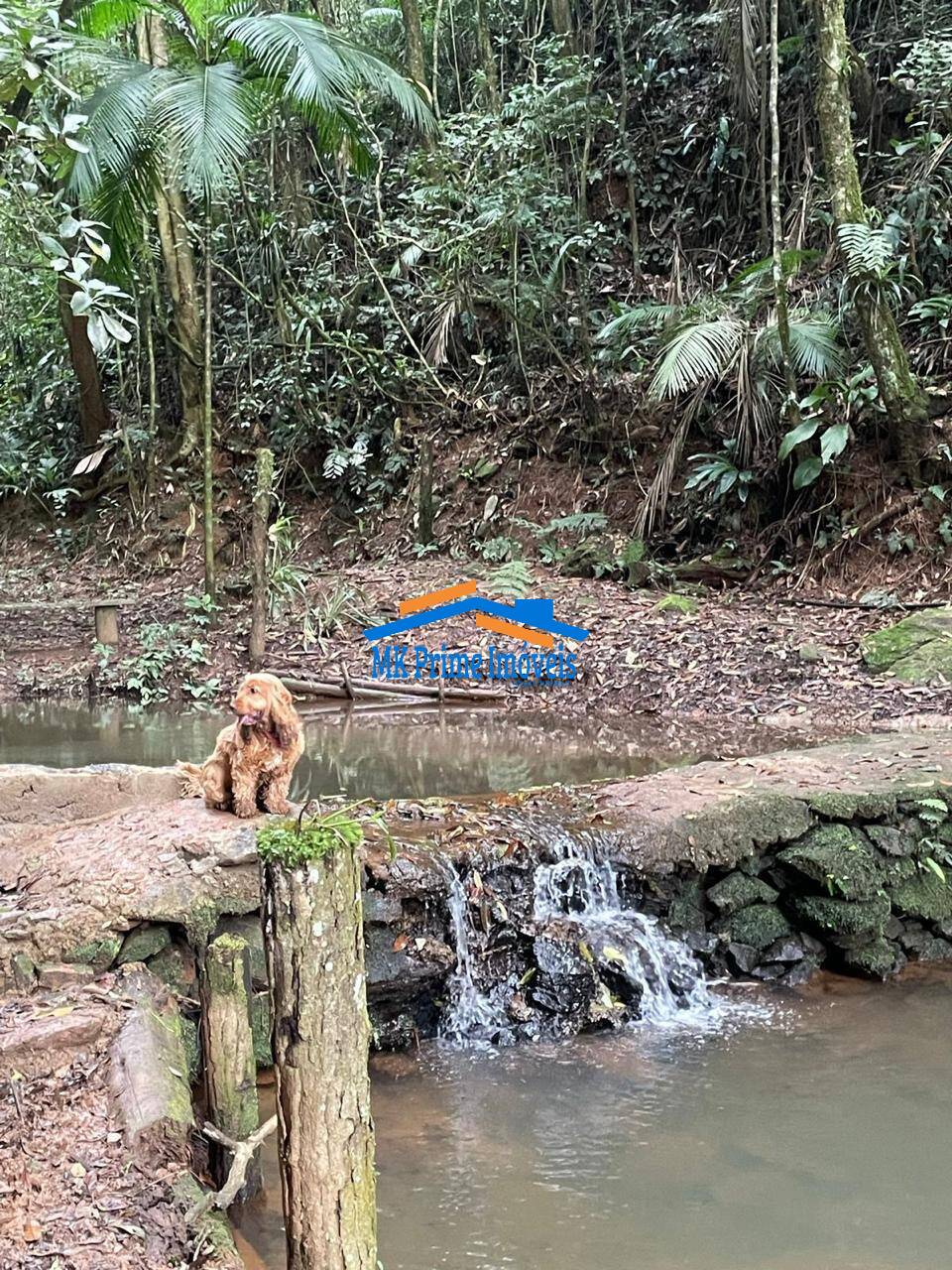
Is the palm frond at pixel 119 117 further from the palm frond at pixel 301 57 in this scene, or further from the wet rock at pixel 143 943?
the wet rock at pixel 143 943

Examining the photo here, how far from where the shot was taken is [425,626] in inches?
463

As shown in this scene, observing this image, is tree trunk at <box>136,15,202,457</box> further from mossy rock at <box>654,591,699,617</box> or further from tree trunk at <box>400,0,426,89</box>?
mossy rock at <box>654,591,699,617</box>

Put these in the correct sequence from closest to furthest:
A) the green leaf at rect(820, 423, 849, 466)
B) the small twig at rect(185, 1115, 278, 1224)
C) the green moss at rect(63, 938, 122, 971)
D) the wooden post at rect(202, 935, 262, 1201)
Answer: the small twig at rect(185, 1115, 278, 1224) < the wooden post at rect(202, 935, 262, 1201) < the green moss at rect(63, 938, 122, 971) < the green leaf at rect(820, 423, 849, 466)

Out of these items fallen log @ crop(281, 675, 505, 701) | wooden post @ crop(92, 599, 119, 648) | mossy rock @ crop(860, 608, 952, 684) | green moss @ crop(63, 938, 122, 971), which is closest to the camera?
green moss @ crop(63, 938, 122, 971)

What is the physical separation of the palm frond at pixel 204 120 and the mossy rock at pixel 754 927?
328 inches

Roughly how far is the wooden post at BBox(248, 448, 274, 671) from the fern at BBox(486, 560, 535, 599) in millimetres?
2458

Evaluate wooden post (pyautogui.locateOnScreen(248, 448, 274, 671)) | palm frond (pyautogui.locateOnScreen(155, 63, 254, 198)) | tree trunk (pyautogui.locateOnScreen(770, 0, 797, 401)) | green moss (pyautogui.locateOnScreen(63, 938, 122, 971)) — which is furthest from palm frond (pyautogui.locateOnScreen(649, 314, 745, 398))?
green moss (pyautogui.locateOnScreen(63, 938, 122, 971))

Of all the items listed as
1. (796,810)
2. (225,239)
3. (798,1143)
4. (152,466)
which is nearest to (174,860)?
(798,1143)

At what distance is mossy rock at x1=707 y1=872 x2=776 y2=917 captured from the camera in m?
5.83

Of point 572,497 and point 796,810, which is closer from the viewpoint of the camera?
point 796,810

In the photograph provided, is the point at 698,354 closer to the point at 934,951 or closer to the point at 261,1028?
the point at 934,951

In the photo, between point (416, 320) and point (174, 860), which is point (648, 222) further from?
point (174, 860)

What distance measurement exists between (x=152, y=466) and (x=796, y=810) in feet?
42.5

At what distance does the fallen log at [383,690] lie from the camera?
1060 cm
